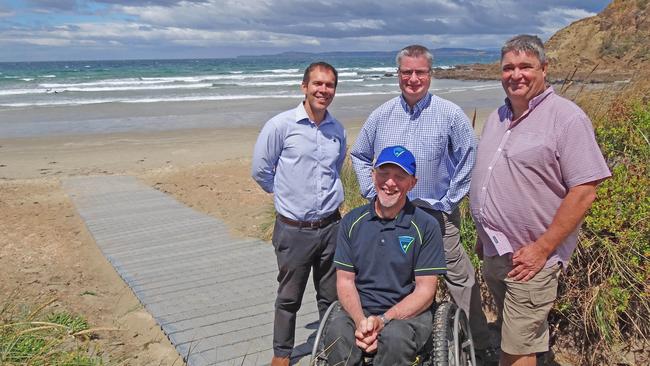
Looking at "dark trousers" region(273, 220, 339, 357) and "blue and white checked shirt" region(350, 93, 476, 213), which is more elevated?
"blue and white checked shirt" region(350, 93, 476, 213)

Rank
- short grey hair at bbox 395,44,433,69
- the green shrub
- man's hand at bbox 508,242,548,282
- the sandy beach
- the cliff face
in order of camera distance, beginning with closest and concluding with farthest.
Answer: man's hand at bbox 508,242,548,282 → the green shrub → short grey hair at bbox 395,44,433,69 → the sandy beach → the cliff face

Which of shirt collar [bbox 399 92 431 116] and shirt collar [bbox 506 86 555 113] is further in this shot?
shirt collar [bbox 399 92 431 116]

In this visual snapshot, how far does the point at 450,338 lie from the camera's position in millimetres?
2957

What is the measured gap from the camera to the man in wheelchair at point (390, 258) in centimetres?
295

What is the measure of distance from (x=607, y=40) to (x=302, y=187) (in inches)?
1842

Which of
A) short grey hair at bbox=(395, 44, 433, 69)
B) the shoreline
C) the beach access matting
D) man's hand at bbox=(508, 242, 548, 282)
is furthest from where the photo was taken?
the shoreline

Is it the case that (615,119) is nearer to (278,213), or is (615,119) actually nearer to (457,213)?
(457,213)

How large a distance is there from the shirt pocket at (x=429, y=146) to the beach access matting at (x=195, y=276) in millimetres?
1685

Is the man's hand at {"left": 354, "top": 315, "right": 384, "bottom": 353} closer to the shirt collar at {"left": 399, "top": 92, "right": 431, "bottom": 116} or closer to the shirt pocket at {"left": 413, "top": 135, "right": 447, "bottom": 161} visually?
the shirt pocket at {"left": 413, "top": 135, "right": 447, "bottom": 161}

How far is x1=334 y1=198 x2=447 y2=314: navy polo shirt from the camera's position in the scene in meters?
3.02

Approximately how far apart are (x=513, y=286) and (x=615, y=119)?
242cm

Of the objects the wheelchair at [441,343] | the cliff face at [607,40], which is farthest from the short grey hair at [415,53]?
the cliff face at [607,40]

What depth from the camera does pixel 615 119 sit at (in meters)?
4.73

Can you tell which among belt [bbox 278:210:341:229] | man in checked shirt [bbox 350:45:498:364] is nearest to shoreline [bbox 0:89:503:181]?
belt [bbox 278:210:341:229]
